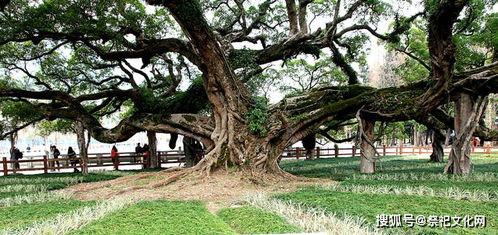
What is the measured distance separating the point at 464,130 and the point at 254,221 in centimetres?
797

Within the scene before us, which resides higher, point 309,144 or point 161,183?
point 309,144

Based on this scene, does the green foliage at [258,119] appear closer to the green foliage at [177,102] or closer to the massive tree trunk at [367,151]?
the green foliage at [177,102]

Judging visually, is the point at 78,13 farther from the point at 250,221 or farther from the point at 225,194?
the point at 250,221

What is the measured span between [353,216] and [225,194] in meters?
3.85

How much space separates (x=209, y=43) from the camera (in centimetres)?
919

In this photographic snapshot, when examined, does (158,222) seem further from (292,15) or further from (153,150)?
(153,150)

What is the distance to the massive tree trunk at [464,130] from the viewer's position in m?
9.70

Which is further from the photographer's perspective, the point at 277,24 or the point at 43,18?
the point at 277,24

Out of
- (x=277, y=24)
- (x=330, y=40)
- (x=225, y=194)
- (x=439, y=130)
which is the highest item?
(x=277, y=24)

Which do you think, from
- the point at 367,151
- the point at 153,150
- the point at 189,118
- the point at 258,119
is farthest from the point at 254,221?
the point at 153,150

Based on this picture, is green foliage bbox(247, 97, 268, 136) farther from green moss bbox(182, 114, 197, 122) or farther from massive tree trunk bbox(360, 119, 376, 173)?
massive tree trunk bbox(360, 119, 376, 173)

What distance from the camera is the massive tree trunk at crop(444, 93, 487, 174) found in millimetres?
9695

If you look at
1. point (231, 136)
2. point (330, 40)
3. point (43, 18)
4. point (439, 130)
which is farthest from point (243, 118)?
point (439, 130)

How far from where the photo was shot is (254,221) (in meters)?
4.77
